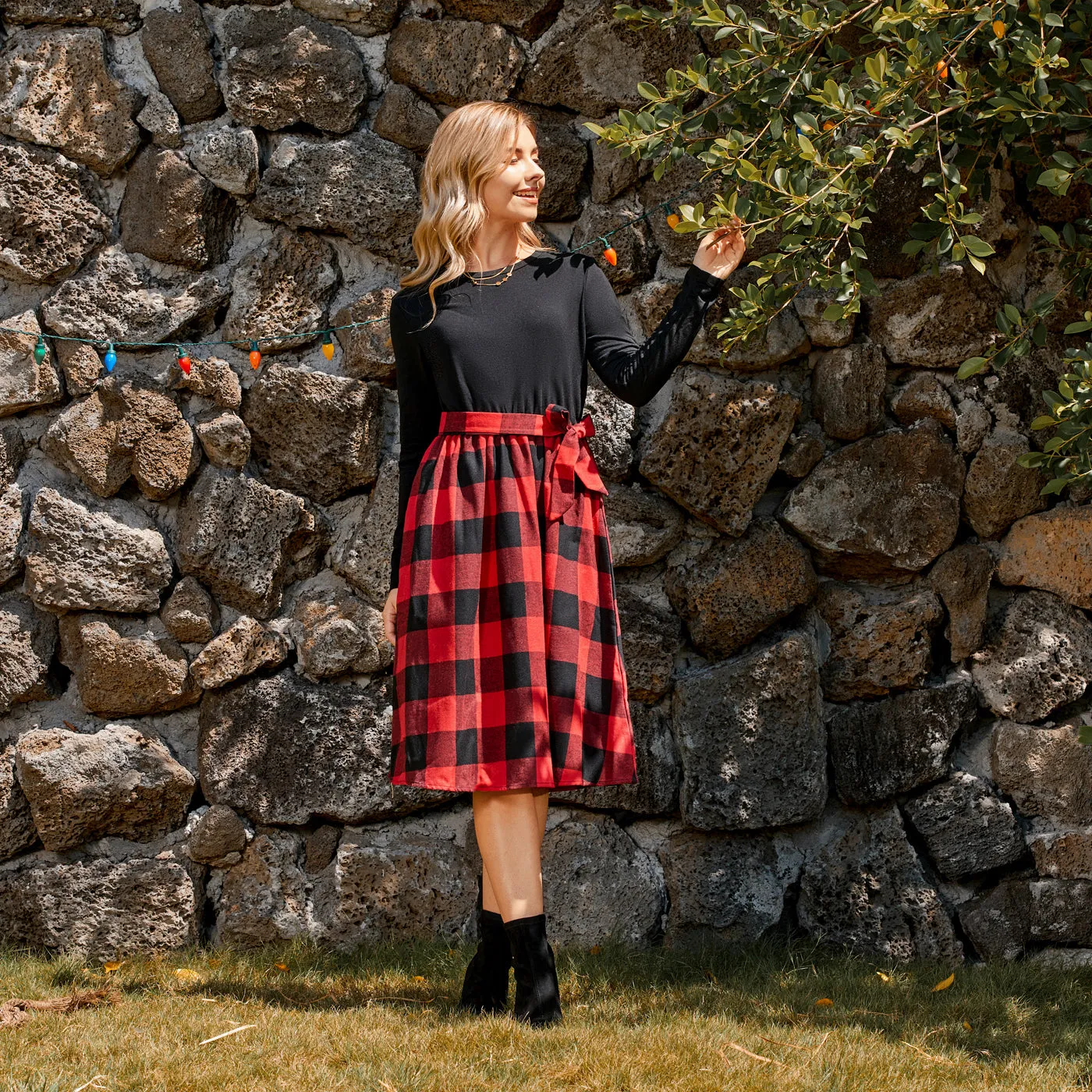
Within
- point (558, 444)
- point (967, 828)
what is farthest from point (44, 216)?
point (967, 828)

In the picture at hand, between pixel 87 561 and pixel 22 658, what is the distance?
0.26 m

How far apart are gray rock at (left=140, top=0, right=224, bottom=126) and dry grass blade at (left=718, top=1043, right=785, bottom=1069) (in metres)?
2.26

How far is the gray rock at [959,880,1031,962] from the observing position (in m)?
2.60

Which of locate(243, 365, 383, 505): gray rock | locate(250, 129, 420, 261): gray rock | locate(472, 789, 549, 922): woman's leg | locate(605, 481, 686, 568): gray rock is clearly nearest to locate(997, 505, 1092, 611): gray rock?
locate(605, 481, 686, 568): gray rock

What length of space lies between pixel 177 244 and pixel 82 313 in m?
0.26

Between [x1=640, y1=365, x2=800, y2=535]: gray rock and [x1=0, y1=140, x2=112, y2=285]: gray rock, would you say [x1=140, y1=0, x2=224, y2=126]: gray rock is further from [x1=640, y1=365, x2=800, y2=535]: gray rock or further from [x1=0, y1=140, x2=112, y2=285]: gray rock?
[x1=640, y1=365, x2=800, y2=535]: gray rock

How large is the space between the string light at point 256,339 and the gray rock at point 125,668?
587 mm

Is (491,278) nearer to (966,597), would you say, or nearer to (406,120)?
(406,120)

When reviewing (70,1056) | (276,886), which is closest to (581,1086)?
(70,1056)

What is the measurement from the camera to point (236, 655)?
2.81 m

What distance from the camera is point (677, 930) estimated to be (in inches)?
108

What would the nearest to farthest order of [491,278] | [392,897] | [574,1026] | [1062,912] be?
[574,1026], [491,278], [1062,912], [392,897]

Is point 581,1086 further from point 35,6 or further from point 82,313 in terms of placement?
point 35,6

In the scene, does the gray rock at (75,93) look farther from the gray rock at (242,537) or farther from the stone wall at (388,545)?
the gray rock at (242,537)
